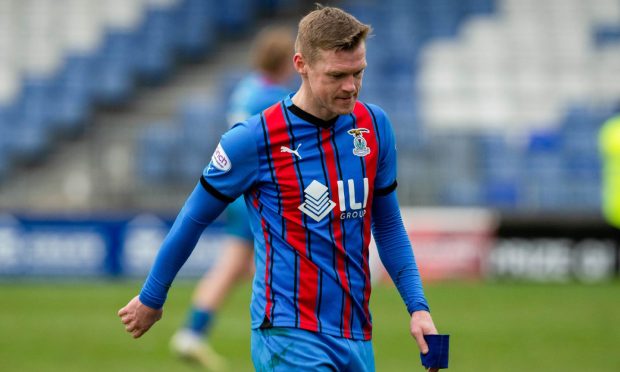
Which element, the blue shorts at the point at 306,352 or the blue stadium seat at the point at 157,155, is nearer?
the blue shorts at the point at 306,352

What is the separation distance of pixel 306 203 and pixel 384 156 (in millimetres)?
396

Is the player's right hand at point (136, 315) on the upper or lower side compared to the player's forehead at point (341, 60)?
lower

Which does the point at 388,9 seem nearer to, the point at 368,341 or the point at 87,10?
the point at 87,10

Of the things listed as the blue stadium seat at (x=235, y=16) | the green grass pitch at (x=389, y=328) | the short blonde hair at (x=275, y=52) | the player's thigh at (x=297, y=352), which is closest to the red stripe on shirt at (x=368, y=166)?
the player's thigh at (x=297, y=352)

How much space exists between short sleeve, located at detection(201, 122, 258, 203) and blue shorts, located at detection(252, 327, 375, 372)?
571mm

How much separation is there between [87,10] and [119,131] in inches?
167

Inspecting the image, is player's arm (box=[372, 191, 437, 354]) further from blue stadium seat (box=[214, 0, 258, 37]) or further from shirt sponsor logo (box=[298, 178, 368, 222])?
blue stadium seat (box=[214, 0, 258, 37])

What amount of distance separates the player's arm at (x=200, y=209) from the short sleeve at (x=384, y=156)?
51 cm

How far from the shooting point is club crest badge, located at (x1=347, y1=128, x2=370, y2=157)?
14.0ft

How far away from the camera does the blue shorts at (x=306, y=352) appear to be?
4.10 meters

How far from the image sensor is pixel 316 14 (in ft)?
13.5

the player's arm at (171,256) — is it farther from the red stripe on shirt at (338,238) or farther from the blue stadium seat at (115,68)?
the blue stadium seat at (115,68)

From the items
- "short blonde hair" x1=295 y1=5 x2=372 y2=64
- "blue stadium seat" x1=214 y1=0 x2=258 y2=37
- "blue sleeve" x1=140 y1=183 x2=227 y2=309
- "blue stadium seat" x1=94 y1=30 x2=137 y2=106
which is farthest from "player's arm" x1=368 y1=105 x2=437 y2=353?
"blue stadium seat" x1=214 y1=0 x2=258 y2=37

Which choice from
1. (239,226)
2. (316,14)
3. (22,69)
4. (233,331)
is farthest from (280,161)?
(22,69)
